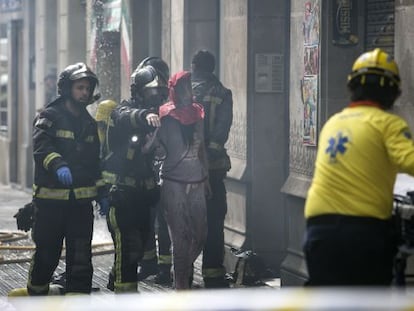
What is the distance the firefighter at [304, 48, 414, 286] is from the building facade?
3030 mm

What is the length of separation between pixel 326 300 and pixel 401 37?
6245mm

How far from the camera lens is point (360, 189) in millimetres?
6207

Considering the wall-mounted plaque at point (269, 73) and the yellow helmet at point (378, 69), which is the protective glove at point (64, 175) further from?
the wall-mounted plaque at point (269, 73)

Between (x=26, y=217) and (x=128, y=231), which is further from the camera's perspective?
(x=26, y=217)

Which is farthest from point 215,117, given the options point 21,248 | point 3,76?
point 3,76

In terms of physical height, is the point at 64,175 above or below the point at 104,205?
above

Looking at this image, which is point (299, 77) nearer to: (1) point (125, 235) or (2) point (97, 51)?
(1) point (125, 235)

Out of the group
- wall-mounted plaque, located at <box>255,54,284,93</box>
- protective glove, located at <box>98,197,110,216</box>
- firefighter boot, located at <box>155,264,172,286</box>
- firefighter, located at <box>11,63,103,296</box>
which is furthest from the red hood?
wall-mounted plaque, located at <box>255,54,284,93</box>

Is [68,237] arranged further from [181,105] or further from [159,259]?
[159,259]

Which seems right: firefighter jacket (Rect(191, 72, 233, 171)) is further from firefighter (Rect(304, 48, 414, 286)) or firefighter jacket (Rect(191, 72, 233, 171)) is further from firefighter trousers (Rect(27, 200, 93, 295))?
firefighter (Rect(304, 48, 414, 286))

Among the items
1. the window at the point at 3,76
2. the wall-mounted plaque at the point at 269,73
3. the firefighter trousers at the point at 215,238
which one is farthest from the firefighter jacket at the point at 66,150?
the window at the point at 3,76

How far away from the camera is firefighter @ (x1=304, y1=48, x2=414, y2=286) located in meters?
6.19

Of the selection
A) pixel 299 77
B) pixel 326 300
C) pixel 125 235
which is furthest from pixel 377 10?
pixel 326 300

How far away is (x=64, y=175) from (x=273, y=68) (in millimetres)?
3907
